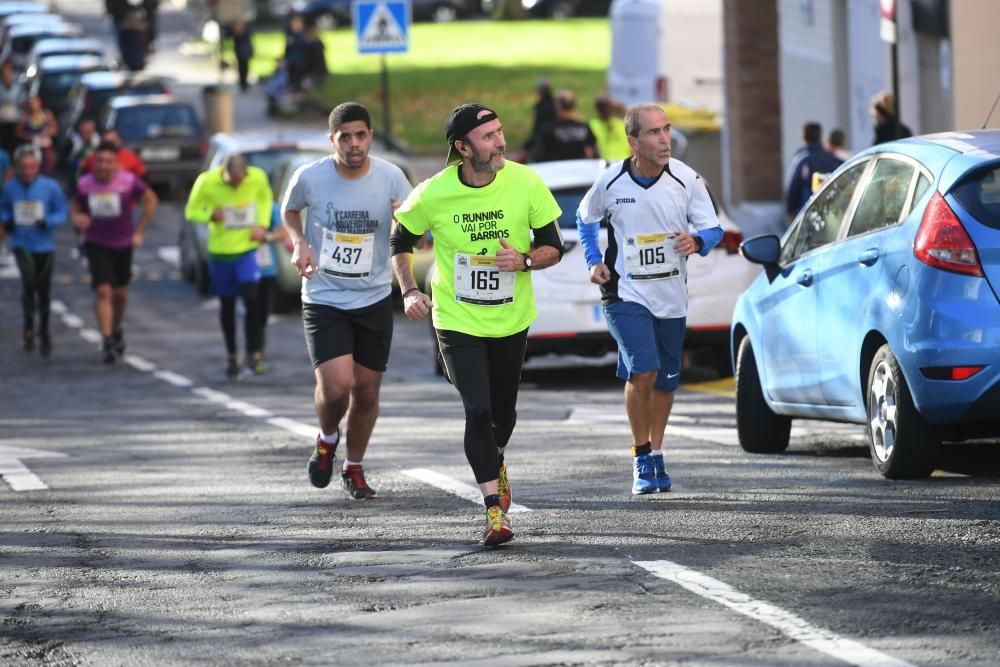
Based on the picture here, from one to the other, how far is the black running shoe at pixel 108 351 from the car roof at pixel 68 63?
2619 cm

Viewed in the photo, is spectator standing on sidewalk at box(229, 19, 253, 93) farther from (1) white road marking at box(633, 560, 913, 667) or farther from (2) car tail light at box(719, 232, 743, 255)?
(1) white road marking at box(633, 560, 913, 667)

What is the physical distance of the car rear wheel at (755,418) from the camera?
12.5m

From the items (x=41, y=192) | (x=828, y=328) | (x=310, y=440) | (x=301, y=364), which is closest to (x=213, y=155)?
(x=41, y=192)

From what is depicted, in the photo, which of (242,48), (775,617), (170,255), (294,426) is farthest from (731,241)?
(242,48)

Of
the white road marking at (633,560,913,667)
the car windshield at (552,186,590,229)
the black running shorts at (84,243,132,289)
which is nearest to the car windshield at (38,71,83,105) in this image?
the black running shorts at (84,243,132,289)

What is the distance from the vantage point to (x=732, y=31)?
3020 centimetres

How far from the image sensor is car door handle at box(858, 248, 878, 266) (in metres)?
10.7

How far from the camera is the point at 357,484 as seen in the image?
1122 centimetres

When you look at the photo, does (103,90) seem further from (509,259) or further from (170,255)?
(509,259)

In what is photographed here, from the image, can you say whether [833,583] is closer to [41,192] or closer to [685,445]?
[685,445]

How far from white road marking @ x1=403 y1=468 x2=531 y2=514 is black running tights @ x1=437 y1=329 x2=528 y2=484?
656 mm

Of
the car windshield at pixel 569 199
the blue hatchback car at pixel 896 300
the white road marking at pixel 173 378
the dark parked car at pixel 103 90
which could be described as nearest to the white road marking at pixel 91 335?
the white road marking at pixel 173 378

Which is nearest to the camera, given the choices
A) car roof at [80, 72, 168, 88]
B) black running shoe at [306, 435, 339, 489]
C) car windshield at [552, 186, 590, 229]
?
black running shoe at [306, 435, 339, 489]

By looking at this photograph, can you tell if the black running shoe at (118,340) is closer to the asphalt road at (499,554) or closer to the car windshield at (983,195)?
the asphalt road at (499,554)
